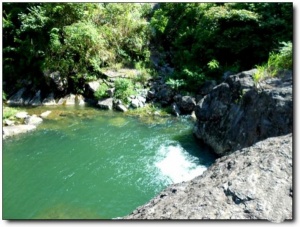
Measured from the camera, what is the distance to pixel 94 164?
1084 centimetres

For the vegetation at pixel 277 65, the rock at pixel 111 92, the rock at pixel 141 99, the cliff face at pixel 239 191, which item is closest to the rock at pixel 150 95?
the rock at pixel 141 99

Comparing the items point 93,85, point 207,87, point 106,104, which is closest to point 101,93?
→ point 93,85

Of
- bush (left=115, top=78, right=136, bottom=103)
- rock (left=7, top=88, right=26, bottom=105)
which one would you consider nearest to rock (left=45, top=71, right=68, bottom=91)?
rock (left=7, top=88, right=26, bottom=105)

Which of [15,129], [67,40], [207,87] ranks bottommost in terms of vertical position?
[15,129]

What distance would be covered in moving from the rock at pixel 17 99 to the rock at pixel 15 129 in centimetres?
380

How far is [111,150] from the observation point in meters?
11.9

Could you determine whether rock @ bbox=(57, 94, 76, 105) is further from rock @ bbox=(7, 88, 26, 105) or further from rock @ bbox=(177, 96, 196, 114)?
rock @ bbox=(177, 96, 196, 114)

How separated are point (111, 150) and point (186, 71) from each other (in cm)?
659

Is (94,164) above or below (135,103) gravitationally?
below

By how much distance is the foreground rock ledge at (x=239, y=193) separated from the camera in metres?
3.82

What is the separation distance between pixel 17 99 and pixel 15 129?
4.43 meters

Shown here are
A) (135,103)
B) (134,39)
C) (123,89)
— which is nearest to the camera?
(135,103)

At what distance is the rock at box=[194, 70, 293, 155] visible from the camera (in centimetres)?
864

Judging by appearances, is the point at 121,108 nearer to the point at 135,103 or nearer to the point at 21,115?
the point at 135,103
